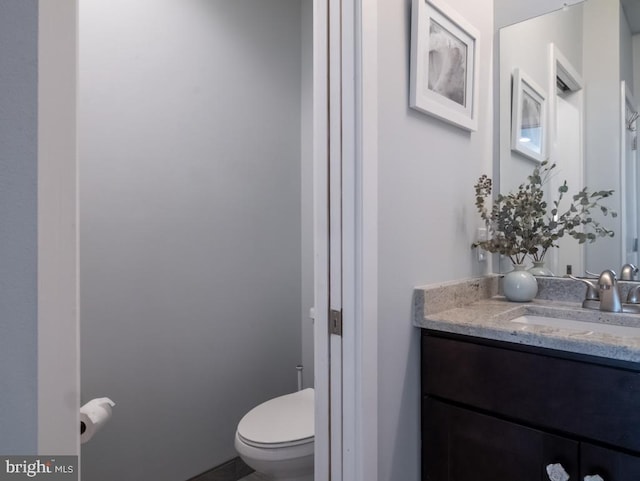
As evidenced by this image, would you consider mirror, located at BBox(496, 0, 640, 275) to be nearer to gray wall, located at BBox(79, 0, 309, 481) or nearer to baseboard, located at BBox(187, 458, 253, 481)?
gray wall, located at BBox(79, 0, 309, 481)

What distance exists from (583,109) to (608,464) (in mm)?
1242

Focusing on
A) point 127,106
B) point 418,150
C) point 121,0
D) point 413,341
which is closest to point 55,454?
point 413,341

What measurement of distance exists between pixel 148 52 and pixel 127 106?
0.85 ft

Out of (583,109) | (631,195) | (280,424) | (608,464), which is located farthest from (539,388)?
(583,109)

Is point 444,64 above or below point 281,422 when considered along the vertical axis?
above

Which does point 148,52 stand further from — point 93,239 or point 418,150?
point 418,150

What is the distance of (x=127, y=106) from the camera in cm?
161

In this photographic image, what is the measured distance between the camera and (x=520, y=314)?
4.51 feet

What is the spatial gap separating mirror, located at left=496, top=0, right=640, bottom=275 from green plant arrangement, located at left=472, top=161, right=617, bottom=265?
1.1 inches

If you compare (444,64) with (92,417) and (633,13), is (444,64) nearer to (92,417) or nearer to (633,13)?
(633,13)

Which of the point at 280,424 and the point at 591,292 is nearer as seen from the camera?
the point at 591,292

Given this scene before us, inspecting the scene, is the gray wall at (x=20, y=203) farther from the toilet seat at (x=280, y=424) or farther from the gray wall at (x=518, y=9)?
the gray wall at (x=518, y=9)

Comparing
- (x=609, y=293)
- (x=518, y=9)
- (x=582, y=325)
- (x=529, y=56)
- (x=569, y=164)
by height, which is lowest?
(x=582, y=325)

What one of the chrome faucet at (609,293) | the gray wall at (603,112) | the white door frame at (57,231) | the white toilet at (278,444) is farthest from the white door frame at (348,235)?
the gray wall at (603,112)
